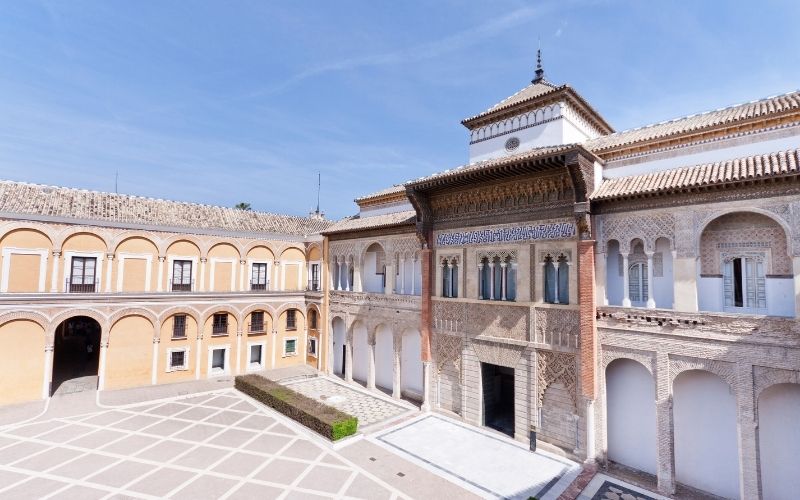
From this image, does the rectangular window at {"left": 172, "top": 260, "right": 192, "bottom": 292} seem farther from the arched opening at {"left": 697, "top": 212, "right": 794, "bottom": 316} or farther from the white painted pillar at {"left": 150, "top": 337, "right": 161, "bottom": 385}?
the arched opening at {"left": 697, "top": 212, "right": 794, "bottom": 316}

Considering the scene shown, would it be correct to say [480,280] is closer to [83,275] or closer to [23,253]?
[83,275]

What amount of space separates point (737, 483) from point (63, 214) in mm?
25554

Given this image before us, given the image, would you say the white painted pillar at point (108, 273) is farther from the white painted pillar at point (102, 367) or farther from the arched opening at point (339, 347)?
the arched opening at point (339, 347)

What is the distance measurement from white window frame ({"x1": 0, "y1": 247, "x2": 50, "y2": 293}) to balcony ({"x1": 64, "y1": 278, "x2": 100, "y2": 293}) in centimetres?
83

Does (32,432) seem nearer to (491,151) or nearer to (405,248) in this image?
(405,248)

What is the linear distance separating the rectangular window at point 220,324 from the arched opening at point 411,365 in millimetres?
10107

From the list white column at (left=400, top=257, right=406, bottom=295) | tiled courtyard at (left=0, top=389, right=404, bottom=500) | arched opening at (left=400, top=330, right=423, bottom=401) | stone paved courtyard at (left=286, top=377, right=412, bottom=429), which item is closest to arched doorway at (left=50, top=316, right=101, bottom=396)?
tiled courtyard at (left=0, top=389, right=404, bottom=500)

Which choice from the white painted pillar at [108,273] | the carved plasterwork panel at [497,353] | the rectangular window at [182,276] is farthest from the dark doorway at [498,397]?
the white painted pillar at [108,273]

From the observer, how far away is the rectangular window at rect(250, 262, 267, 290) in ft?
74.0

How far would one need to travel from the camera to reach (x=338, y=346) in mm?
22219

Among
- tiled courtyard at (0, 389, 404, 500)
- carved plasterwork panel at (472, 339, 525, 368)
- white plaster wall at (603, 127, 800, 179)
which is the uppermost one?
white plaster wall at (603, 127, 800, 179)

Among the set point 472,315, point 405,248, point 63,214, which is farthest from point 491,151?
point 63,214

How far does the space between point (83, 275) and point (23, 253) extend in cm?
222

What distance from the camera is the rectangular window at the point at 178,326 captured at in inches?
793
